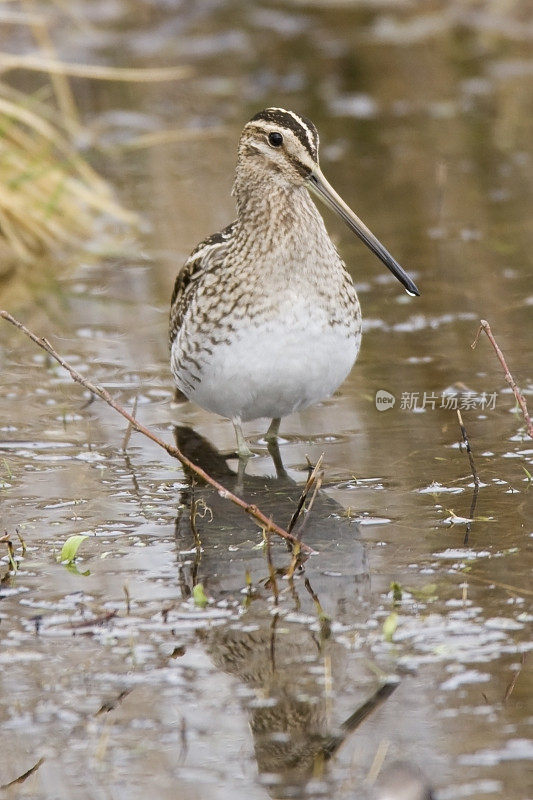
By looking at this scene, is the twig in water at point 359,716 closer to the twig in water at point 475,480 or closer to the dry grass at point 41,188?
the twig in water at point 475,480

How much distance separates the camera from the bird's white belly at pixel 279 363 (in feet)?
17.7

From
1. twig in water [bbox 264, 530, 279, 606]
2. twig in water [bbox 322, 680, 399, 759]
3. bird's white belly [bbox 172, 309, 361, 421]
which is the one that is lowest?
twig in water [bbox 322, 680, 399, 759]

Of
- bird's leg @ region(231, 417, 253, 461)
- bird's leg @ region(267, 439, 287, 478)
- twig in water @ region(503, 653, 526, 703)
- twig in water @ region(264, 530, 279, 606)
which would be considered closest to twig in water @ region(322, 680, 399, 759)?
twig in water @ region(503, 653, 526, 703)

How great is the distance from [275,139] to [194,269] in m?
0.69

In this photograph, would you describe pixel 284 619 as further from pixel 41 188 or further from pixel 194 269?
pixel 41 188

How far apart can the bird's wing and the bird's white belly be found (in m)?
0.47

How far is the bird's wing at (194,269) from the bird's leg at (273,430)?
22.6 inches

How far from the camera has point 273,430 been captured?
6242 mm

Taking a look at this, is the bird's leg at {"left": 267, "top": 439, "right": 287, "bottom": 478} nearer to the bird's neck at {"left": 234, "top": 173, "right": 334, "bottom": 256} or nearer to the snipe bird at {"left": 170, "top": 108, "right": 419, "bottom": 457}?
the snipe bird at {"left": 170, "top": 108, "right": 419, "bottom": 457}

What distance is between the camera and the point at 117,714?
380cm

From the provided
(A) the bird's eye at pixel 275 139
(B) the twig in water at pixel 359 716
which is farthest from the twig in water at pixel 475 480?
(A) the bird's eye at pixel 275 139

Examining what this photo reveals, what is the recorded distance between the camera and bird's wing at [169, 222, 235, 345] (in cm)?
592

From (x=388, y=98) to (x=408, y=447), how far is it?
7.78 metres

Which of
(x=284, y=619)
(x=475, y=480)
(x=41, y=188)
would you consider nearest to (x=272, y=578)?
(x=284, y=619)
